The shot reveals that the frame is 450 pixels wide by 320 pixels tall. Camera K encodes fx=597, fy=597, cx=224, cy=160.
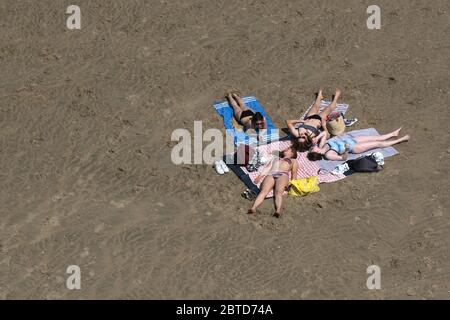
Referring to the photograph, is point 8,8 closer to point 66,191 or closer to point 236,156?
point 66,191

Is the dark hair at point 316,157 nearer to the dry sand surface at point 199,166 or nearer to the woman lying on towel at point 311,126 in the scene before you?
the woman lying on towel at point 311,126

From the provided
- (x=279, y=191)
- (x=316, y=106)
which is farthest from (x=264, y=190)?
(x=316, y=106)

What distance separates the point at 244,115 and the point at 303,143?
144 cm

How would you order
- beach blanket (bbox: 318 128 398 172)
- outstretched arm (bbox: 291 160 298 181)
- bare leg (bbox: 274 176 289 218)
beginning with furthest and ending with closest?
beach blanket (bbox: 318 128 398 172) → outstretched arm (bbox: 291 160 298 181) → bare leg (bbox: 274 176 289 218)

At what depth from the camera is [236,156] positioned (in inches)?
453

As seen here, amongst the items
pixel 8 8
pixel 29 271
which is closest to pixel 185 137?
pixel 29 271

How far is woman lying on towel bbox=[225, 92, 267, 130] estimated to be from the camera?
12.0 meters

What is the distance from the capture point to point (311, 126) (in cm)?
1182

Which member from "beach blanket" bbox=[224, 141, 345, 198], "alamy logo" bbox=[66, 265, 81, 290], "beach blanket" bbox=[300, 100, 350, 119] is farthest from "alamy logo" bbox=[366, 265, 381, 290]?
"alamy logo" bbox=[66, 265, 81, 290]

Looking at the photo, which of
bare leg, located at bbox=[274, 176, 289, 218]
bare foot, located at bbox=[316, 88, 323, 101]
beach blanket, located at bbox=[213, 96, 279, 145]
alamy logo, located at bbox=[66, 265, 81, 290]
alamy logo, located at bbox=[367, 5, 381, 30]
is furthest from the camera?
alamy logo, located at bbox=[367, 5, 381, 30]

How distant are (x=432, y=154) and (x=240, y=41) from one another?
5276mm

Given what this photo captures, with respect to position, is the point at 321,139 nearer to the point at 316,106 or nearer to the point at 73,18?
the point at 316,106

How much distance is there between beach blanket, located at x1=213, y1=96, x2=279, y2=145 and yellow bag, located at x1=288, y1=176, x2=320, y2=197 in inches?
58.5

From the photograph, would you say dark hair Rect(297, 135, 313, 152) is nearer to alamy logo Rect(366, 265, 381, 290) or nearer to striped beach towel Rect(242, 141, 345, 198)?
striped beach towel Rect(242, 141, 345, 198)
